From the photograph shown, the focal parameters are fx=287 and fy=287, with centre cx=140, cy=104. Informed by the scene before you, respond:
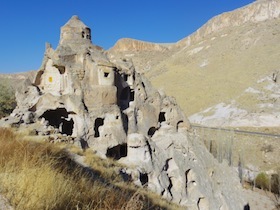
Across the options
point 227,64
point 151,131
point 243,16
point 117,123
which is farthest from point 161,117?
point 243,16

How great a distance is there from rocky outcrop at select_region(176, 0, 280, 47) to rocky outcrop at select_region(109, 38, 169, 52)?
38.0ft

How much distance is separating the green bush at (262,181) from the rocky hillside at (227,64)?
13.0 m

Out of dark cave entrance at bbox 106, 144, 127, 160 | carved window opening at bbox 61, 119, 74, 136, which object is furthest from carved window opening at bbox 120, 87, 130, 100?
carved window opening at bbox 61, 119, 74, 136

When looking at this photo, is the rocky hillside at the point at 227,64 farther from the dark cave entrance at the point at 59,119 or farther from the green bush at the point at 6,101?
the dark cave entrance at the point at 59,119

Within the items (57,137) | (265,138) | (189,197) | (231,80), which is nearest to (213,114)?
(265,138)

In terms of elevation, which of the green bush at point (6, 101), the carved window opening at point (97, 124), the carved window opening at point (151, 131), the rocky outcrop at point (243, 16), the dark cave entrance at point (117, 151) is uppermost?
the rocky outcrop at point (243, 16)

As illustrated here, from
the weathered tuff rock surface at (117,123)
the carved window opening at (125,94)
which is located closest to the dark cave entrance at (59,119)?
the weathered tuff rock surface at (117,123)

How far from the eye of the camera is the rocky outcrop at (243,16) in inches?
3150

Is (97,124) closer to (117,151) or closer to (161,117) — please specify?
(117,151)

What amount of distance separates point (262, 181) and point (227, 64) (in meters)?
40.7

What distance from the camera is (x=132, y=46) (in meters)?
107

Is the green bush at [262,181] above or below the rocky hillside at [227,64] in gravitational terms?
below

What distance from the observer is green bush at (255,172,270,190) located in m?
25.5

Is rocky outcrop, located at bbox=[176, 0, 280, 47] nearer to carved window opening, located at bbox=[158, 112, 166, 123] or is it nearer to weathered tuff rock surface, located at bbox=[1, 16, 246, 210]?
carved window opening, located at bbox=[158, 112, 166, 123]
